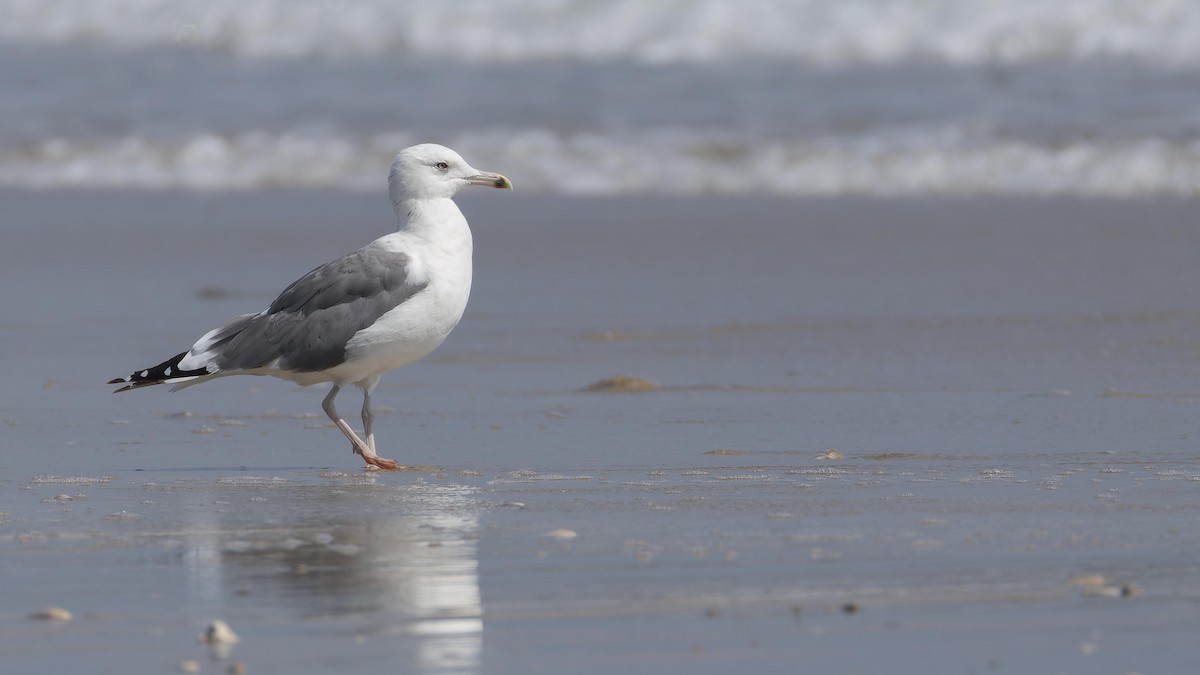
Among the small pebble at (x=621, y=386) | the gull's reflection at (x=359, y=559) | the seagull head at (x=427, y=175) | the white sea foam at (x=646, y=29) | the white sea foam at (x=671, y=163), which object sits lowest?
the gull's reflection at (x=359, y=559)

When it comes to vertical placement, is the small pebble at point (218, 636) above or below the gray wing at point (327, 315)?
below

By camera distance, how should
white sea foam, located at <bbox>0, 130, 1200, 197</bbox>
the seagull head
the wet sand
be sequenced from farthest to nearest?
white sea foam, located at <bbox>0, 130, 1200, 197</bbox>, the seagull head, the wet sand

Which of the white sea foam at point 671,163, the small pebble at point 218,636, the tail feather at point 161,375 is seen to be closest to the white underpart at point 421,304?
the tail feather at point 161,375

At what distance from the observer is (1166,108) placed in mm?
12508

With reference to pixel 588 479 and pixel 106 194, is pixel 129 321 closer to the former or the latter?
pixel 588 479

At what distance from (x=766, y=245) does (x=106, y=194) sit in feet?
17.6

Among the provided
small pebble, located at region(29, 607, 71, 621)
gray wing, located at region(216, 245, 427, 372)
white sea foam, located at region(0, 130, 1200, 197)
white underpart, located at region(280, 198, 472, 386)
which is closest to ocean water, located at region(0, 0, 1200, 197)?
white sea foam, located at region(0, 130, 1200, 197)

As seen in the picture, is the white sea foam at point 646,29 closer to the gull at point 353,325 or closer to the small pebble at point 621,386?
the small pebble at point 621,386

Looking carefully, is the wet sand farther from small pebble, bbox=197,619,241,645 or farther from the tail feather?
the tail feather

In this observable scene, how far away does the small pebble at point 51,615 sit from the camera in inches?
129

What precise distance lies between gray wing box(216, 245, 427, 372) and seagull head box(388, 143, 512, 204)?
311 mm

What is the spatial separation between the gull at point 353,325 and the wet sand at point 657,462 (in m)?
0.25

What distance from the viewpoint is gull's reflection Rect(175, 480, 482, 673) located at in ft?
10.5

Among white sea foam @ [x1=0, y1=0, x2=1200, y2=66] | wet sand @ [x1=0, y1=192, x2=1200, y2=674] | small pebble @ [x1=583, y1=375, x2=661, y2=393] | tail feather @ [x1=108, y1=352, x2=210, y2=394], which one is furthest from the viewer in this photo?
white sea foam @ [x1=0, y1=0, x2=1200, y2=66]
